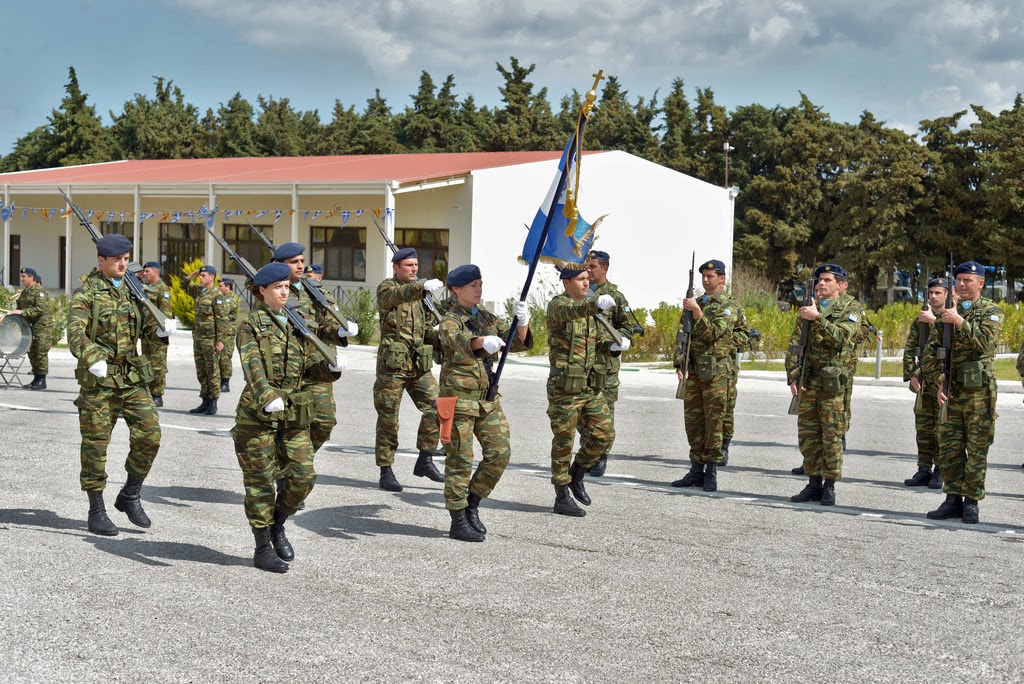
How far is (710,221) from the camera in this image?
40469mm

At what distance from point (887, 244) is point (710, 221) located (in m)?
9.69

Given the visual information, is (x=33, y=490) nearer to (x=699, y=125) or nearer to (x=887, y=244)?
(x=887, y=244)

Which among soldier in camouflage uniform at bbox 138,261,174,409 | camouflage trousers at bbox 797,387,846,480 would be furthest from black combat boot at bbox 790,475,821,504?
soldier in camouflage uniform at bbox 138,261,174,409

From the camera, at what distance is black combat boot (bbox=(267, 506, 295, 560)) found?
22.4ft

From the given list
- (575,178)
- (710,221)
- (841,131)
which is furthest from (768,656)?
Answer: (841,131)

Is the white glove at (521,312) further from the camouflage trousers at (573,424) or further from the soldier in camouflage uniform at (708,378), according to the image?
the soldier in camouflage uniform at (708,378)

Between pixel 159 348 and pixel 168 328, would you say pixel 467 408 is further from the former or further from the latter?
pixel 159 348

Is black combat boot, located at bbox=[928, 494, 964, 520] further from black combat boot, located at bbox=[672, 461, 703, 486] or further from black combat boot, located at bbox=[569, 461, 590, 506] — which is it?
black combat boot, located at bbox=[569, 461, 590, 506]

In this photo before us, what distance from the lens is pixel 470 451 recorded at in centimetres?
772

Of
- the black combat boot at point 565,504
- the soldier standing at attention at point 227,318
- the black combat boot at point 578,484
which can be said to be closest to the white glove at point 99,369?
the black combat boot at point 565,504

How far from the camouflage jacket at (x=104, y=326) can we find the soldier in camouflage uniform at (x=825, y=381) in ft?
16.8

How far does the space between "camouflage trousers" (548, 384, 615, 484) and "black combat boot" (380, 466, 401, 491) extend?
1572 millimetres

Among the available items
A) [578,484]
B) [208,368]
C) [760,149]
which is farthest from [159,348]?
[760,149]

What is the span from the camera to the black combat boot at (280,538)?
22.4ft
